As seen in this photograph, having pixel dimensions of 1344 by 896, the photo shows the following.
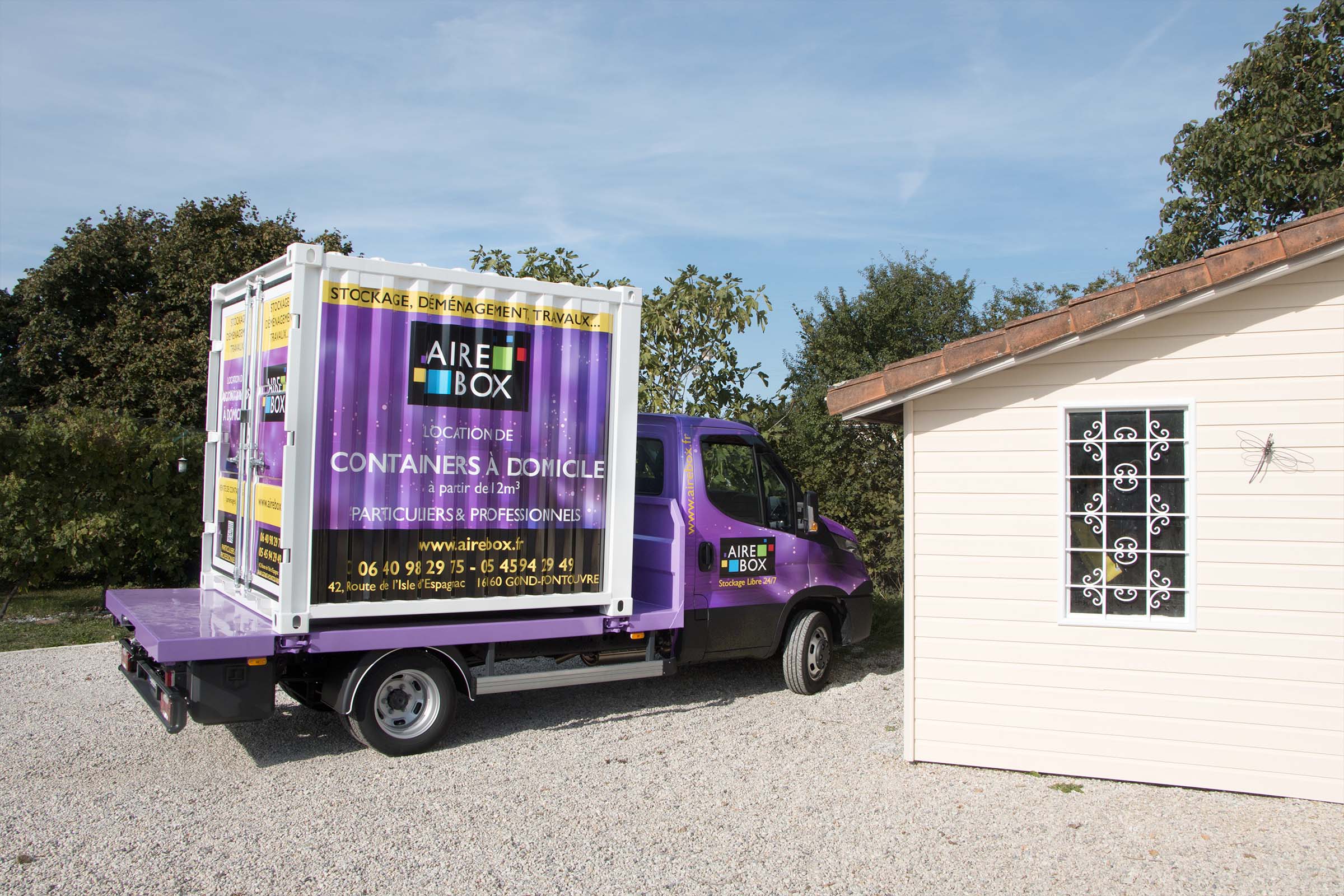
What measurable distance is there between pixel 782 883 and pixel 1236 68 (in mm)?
12767

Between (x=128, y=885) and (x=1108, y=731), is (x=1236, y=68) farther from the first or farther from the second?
(x=128, y=885)

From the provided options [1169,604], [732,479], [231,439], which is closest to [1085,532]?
[1169,604]

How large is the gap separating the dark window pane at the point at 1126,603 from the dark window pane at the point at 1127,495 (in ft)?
1.58

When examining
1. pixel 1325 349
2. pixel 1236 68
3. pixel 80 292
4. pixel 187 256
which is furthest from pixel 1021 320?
pixel 80 292

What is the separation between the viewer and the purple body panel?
5.43 metres

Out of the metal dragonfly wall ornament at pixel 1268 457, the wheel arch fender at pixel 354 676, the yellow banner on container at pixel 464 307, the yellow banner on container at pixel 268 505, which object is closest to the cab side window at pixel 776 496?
the yellow banner on container at pixel 464 307

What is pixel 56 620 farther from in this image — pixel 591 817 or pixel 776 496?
pixel 591 817

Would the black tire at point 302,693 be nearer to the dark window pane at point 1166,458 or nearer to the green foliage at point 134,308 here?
the dark window pane at point 1166,458

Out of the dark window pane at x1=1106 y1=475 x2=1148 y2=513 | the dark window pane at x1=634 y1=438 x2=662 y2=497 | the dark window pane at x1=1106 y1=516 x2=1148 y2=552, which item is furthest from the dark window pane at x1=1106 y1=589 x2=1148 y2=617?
the dark window pane at x1=634 y1=438 x2=662 y2=497

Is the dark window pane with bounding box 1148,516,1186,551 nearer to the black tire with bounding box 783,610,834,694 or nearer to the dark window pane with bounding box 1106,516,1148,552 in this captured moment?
the dark window pane with bounding box 1106,516,1148,552

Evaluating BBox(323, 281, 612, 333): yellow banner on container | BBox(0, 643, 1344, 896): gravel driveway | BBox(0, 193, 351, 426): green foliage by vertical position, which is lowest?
BBox(0, 643, 1344, 896): gravel driveway

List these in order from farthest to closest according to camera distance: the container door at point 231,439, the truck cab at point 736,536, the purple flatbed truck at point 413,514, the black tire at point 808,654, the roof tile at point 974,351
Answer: the black tire at point 808,654 < the truck cab at point 736,536 < the container door at point 231,439 < the roof tile at point 974,351 < the purple flatbed truck at point 413,514

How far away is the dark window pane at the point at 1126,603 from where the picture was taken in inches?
233

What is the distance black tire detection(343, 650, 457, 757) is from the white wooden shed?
9.95 ft
